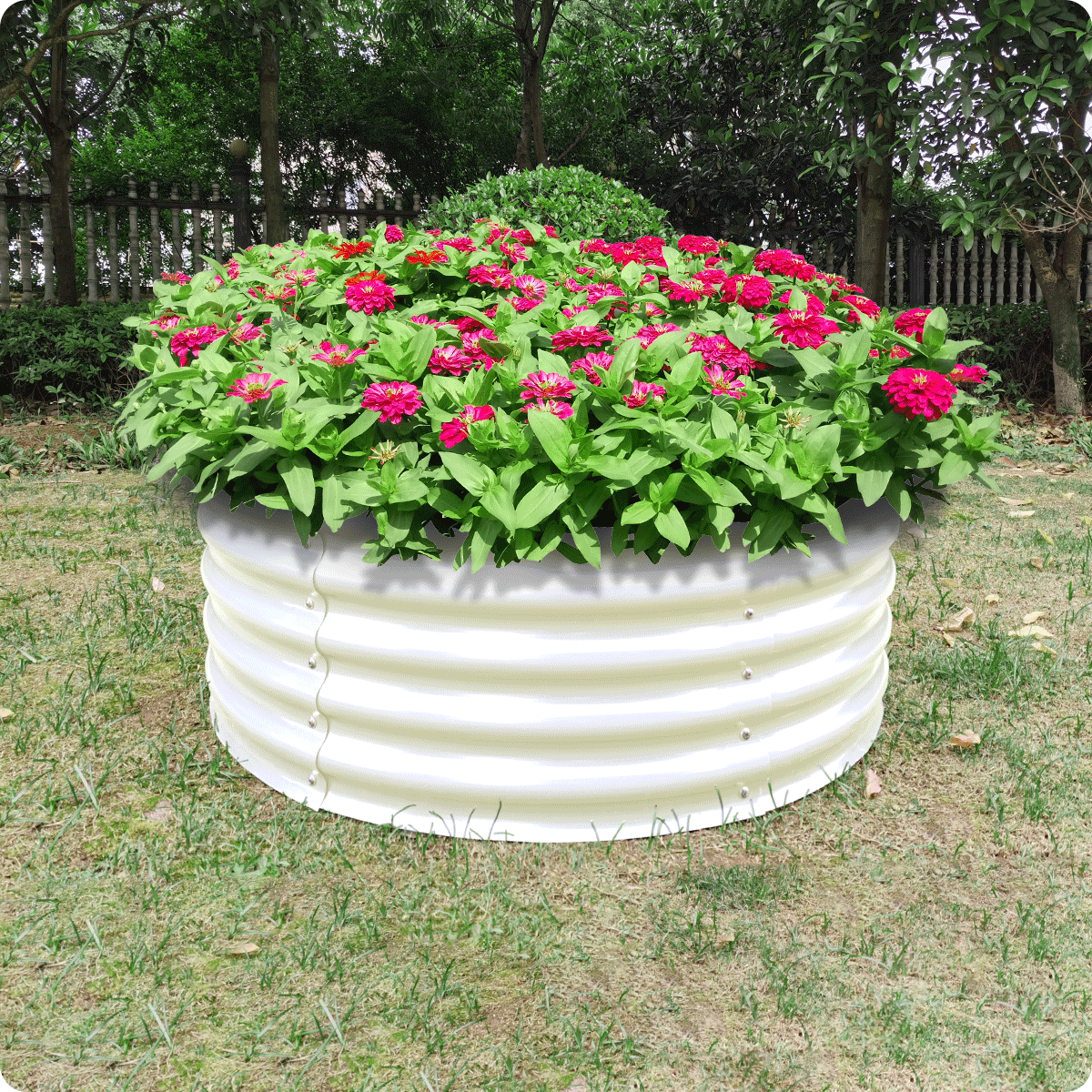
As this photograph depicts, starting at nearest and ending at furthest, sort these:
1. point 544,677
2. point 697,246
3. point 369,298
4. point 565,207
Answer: point 544,677 → point 369,298 → point 697,246 → point 565,207

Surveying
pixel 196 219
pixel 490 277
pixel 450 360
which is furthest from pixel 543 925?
→ pixel 196 219

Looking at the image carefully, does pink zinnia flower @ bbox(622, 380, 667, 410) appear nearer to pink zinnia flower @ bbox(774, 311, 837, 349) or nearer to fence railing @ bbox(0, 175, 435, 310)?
→ pink zinnia flower @ bbox(774, 311, 837, 349)

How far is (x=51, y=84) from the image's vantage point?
8.98m

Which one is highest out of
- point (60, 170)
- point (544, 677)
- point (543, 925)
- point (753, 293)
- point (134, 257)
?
point (60, 170)

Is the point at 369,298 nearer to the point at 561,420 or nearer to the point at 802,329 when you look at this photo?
the point at 561,420

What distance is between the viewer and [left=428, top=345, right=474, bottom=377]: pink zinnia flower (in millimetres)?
2844

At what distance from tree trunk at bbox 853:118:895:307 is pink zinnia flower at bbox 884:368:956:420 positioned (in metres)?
7.08

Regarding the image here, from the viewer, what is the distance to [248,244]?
11.2 m

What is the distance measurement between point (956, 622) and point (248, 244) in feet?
30.7

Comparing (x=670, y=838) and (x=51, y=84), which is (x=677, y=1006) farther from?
(x=51, y=84)

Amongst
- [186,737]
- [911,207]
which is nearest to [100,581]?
[186,737]

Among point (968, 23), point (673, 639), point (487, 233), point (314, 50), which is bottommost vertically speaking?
point (673, 639)

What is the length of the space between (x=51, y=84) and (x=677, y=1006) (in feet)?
31.8

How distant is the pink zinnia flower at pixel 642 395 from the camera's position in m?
2.57
